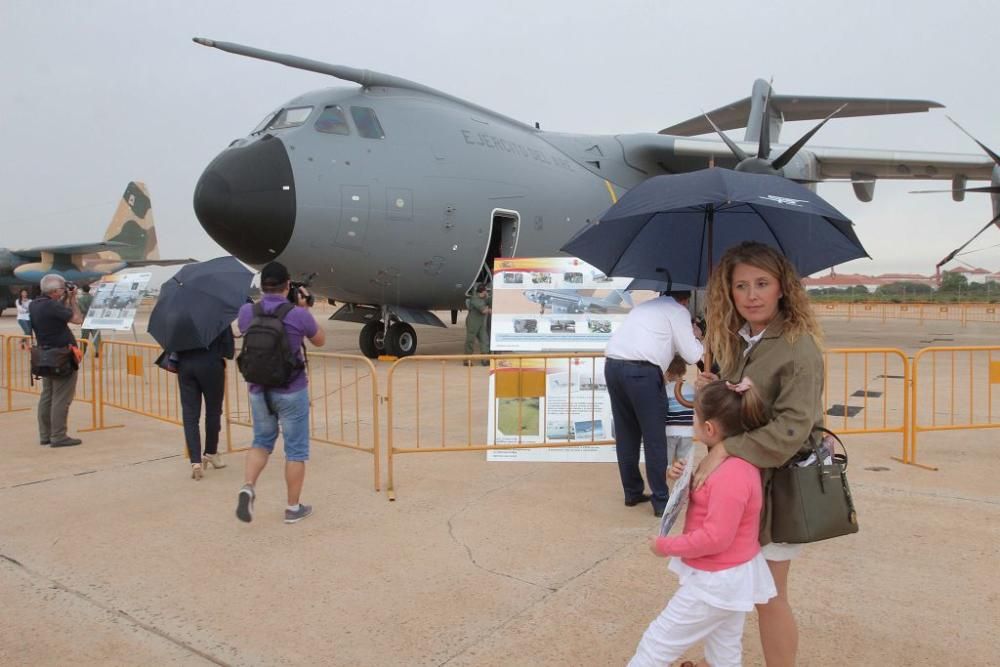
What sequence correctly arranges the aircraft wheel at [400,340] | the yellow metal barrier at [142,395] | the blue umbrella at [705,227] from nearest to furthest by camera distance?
the blue umbrella at [705,227], the yellow metal barrier at [142,395], the aircraft wheel at [400,340]

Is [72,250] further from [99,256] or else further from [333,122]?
[333,122]

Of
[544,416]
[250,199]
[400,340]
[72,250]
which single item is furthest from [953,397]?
[72,250]

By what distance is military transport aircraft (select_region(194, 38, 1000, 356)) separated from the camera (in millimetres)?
9531

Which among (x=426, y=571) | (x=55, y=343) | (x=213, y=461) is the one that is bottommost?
(x=426, y=571)

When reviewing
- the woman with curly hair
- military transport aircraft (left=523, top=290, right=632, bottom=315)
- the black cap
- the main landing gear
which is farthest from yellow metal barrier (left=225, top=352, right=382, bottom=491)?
the woman with curly hair

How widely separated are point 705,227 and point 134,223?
4044 centimetres

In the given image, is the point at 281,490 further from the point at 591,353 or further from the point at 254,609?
the point at 591,353

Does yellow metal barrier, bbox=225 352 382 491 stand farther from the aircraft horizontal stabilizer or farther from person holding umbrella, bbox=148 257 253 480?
the aircraft horizontal stabilizer

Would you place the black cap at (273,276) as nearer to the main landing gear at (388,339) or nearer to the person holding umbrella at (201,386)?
the person holding umbrella at (201,386)

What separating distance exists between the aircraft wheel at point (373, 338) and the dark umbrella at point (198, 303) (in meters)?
6.70

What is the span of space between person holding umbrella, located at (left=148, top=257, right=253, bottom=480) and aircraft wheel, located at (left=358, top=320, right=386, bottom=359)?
6.72 m

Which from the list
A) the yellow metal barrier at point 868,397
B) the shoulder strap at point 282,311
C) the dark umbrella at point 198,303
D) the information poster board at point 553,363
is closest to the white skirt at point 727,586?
the shoulder strap at point 282,311

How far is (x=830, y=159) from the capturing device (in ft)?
52.8

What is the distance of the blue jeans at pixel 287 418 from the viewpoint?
15.9 ft
